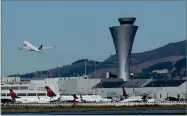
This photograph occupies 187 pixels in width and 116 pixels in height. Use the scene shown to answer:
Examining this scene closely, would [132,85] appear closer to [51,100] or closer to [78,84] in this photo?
[78,84]

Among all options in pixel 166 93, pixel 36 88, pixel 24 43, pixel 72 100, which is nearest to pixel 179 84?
pixel 166 93

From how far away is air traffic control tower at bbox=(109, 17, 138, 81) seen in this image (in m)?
167

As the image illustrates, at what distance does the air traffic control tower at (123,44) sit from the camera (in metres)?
167

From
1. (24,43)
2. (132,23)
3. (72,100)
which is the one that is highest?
(132,23)

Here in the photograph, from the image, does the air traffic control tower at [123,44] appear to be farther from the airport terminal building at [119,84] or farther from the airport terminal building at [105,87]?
the airport terminal building at [105,87]

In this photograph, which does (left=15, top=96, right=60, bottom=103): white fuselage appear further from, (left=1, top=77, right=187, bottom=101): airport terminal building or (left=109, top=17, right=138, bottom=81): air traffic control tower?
(left=109, top=17, right=138, bottom=81): air traffic control tower

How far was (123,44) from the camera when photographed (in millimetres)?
167000

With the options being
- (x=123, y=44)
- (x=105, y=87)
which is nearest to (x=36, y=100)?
(x=105, y=87)

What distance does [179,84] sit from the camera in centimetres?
12888

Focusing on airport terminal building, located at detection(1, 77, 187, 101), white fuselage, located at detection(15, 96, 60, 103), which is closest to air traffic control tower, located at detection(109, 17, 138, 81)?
airport terminal building, located at detection(1, 77, 187, 101)

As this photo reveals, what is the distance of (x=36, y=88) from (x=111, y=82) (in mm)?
17221

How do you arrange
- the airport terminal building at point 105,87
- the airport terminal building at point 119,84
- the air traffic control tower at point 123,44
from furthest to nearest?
the air traffic control tower at point 123,44
the airport terminal building at point 119,84
the airport terminal building at point 105,87

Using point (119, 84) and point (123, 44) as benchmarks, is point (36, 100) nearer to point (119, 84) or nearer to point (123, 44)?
point (119, 84)

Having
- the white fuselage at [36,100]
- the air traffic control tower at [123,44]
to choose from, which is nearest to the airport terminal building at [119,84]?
the air traffic control tower at [123,44]
